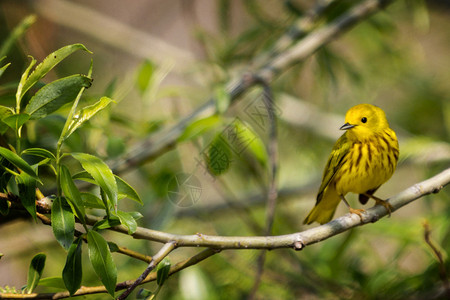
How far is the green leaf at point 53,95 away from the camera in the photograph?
91 cm

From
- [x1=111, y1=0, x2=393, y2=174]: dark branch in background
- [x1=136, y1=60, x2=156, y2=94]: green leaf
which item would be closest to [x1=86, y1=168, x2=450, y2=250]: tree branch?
[x1=111, y1=0, x2=393, y2=174]: dark branch in background

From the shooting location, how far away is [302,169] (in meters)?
3.11

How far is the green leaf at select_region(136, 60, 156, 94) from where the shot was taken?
6.58ft

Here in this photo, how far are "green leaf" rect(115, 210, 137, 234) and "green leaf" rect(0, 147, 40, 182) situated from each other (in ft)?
0.49

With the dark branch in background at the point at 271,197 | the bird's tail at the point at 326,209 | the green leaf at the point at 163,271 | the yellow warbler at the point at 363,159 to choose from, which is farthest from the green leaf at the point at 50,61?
the bird's tail at the point at 326,209

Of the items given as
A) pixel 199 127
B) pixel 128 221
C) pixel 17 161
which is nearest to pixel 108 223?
pixel 128 221

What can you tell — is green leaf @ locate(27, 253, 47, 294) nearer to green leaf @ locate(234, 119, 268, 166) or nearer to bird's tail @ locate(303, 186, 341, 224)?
green leaf @ locate(234, 119, 268, 166)

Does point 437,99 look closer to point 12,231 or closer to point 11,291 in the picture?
point 12,231

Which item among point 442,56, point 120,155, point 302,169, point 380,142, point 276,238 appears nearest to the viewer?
point 276,238

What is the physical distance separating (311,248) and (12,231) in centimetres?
144

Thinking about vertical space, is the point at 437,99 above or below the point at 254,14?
above

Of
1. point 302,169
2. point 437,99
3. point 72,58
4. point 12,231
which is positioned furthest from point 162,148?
point 437,99

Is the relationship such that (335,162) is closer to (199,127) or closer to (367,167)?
(367,167)

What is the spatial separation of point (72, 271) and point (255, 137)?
23.6 inches
